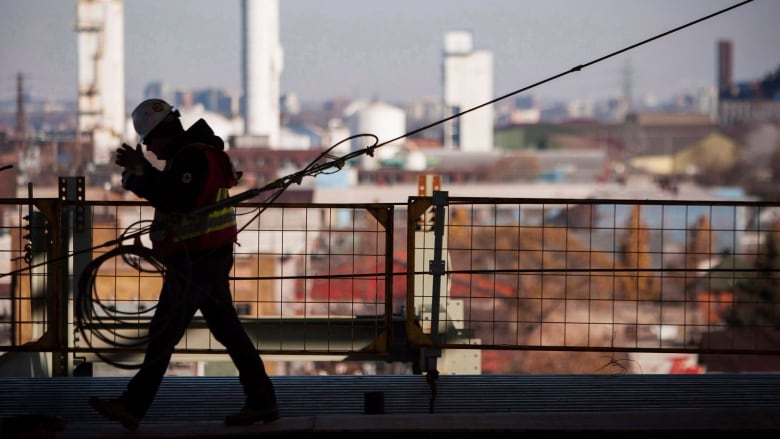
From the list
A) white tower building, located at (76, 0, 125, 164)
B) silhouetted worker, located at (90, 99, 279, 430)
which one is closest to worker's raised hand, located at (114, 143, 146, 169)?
silhouetted worker, located at (90, 99, 279, 430)

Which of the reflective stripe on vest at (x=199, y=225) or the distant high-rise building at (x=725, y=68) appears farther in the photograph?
the distant high-rise building at (x=725, y=68)

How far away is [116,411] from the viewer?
586 cm

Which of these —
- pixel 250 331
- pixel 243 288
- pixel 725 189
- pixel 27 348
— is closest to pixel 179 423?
pixel 27 348

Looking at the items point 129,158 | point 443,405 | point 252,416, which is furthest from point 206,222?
point 443,405

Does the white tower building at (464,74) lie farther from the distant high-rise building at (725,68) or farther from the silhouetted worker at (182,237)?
the silhouetted worker at (182,237)

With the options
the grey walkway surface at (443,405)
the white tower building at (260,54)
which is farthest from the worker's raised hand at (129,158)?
the white tower building at (260,54)

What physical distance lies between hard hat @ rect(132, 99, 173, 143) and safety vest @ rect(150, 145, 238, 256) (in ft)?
0.75

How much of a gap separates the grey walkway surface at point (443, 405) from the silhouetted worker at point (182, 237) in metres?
0.28

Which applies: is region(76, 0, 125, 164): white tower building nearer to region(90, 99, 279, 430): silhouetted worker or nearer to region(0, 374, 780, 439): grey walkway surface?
region(0, 374, 780, 439): grey walkway surface

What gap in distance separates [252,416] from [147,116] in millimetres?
1402

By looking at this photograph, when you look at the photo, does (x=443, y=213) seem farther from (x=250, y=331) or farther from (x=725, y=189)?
(x=725, y=189)

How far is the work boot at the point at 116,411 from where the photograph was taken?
5848mm

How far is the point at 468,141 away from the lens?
123m

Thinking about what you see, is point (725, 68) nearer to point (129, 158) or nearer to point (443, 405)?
point (443, 405)
